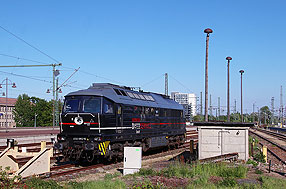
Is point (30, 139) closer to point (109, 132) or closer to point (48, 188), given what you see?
point (109, 132)

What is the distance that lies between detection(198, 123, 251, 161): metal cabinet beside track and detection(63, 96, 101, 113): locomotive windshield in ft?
19.3

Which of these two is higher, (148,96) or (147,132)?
(148,96)

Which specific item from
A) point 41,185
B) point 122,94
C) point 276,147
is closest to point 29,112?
point 276,147

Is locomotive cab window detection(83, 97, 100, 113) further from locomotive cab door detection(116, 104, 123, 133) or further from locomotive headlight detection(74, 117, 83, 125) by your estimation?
locomotive cab door detection(116, 104, 123, 133)

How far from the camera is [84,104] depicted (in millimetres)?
16984

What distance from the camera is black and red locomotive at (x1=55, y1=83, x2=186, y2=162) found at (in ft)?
54.4

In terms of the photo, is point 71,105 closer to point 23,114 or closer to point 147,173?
point 147,173

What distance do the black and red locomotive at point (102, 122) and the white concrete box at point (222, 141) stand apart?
13.3 feet

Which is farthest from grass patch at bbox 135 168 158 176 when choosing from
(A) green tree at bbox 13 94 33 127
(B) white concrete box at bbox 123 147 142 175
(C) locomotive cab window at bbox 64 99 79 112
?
(A) green tree at bbox 13 94 33 127

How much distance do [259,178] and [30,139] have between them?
21592 millimetres

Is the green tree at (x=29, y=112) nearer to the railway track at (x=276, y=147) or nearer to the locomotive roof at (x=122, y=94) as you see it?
the railway track at (x=276, y=147)

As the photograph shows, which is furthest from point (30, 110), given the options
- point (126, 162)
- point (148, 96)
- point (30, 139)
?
point (126, 162)

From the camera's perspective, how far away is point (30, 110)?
118375 millimetres

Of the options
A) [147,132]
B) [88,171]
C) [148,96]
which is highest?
[148,96]
